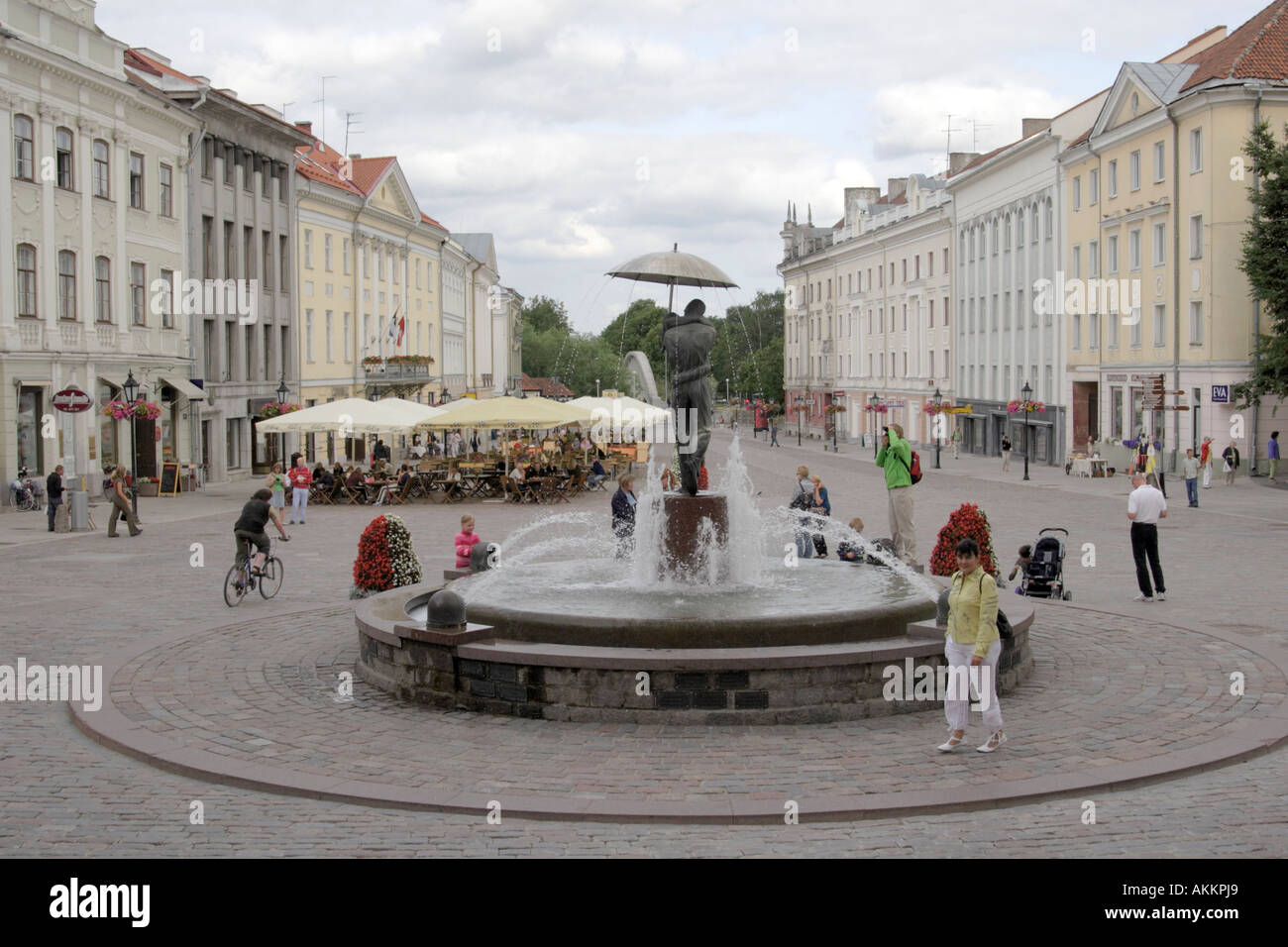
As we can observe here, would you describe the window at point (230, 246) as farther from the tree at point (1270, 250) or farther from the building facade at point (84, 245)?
the tree at point (1270, 250)

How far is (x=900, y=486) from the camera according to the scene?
18.9 metres

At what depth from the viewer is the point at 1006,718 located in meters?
10.6

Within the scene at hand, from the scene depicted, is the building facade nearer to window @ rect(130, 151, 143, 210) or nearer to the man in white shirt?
window @ rect(130, 151, 143, 210)

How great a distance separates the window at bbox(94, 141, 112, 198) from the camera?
1494 inches

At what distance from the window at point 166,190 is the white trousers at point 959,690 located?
3824cm

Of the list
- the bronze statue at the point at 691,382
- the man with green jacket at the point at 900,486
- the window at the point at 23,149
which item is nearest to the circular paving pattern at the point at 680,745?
the bronze statue at the point at 691,382

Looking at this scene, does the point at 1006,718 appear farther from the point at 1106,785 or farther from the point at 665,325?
the point at 665,325

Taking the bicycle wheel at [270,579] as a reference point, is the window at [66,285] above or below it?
above

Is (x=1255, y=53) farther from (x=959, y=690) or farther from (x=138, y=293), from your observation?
(x=959, y=690)

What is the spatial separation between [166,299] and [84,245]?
5.60m

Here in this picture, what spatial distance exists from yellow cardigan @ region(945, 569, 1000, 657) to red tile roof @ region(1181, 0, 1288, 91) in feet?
127

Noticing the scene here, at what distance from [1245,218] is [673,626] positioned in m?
37.7

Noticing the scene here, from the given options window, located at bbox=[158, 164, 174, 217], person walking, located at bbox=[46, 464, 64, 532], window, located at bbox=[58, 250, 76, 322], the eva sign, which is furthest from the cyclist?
window, located at bbox=[158, 164, 174, 217]

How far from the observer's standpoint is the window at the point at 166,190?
1674 inches
